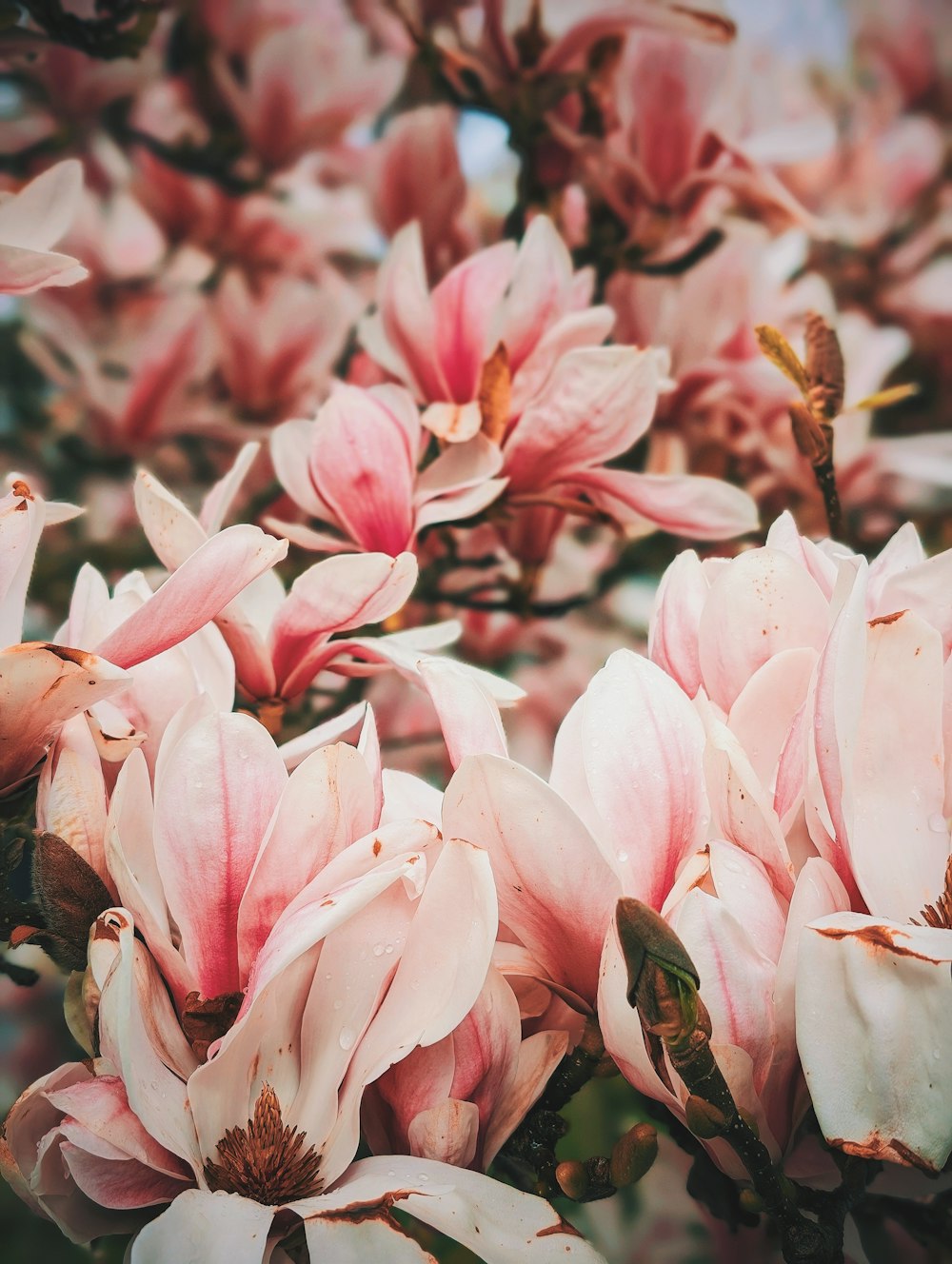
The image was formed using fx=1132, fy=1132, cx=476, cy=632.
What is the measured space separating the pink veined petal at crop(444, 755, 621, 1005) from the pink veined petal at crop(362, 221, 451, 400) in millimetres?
174

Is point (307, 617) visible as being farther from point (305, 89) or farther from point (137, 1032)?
point (305, 89)

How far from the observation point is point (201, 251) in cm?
61

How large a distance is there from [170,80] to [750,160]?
1.23 ft

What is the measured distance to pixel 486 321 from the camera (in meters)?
0.32

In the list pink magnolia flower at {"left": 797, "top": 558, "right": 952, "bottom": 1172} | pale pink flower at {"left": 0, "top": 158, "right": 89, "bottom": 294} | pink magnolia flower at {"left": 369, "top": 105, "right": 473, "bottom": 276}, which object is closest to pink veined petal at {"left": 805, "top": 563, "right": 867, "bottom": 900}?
pink magnolia flower at {"left": 797, "top": 558, "right": 952, "bottom": 1172}

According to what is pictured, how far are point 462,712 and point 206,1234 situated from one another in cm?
9

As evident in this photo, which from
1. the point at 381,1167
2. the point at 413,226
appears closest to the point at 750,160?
the point at 413,226

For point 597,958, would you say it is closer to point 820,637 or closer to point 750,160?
point 820,637

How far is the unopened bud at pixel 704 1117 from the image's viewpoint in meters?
0.17

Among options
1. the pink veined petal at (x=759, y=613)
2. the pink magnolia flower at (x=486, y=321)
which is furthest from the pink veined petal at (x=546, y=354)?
the pink veined petal at (x=759, y=613)

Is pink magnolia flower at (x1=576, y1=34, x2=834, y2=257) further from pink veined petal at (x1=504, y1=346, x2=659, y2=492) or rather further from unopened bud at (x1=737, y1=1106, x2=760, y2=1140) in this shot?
unopened bud at (x1=737, y1=1106, x2=760, y2=1140)

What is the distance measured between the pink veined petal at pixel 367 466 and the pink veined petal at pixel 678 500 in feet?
0.17

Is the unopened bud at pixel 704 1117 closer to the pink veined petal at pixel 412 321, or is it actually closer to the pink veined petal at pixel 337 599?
the pink veined petal at pixel 337 599

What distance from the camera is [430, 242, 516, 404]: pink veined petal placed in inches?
12.5
